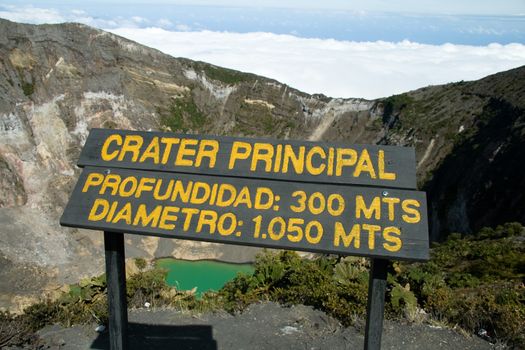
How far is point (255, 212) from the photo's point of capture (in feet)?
21.5

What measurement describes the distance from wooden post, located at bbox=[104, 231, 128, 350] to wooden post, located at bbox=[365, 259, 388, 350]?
4109mm

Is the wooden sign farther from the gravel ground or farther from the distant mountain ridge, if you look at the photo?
the distant mountain ridge

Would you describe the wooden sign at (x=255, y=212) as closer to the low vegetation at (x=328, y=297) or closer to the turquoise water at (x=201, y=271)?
the low vegetation at (x=328, y=297)

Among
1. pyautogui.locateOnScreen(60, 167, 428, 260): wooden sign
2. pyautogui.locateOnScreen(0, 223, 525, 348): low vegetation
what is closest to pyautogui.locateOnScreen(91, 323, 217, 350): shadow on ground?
pyautogui.locateOnScreen(0, 223, 525, 348): low vegetation

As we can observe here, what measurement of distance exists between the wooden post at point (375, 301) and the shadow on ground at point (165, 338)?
4562mm

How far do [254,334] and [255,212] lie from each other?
532 centimetres

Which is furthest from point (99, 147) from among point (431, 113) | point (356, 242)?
point (431, 113)

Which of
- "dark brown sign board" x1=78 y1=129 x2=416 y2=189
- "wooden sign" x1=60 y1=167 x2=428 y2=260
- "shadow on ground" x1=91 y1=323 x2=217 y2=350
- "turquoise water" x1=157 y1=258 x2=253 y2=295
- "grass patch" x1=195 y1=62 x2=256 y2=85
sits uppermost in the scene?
"grass patch" x1=195 y1=62 x2=256 y2=85

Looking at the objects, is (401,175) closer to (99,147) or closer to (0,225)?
(99,147)

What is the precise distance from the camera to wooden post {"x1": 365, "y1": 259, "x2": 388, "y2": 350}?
658cm

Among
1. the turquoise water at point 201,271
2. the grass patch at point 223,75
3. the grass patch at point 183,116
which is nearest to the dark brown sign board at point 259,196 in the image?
the turquoise water at point 201,271

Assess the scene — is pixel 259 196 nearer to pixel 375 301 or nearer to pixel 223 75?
pixel 375 301

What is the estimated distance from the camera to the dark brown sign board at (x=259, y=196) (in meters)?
6.23

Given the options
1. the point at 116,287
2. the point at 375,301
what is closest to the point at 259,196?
the point at 375,301
